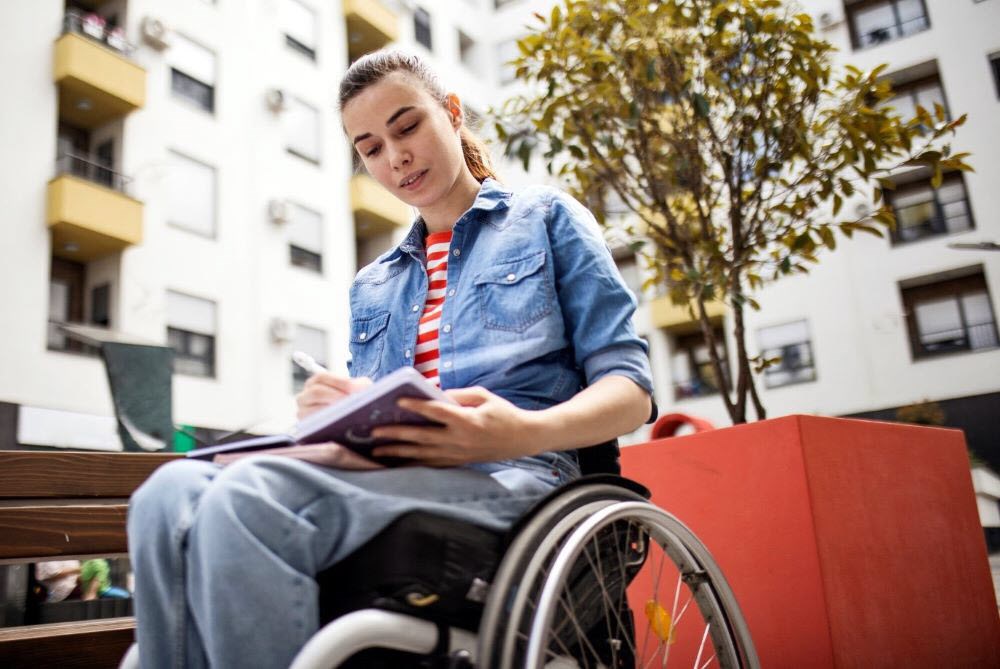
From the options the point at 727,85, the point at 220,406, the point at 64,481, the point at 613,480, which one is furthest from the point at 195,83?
the point at 613,480

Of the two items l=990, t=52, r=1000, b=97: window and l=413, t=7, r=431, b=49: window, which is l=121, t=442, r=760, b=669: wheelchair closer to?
l=990, t=52, r=1000, b=97: window

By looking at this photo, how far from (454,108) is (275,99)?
14.0 m

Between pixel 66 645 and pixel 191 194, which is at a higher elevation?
pixel 191 194

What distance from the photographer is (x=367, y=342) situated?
1.88 meters

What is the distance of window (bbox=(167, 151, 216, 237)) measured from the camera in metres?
13.1

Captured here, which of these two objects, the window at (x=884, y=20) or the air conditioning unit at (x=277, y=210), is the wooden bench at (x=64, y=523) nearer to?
the air conditioning unit at (x=277, y=210)

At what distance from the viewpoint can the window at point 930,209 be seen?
51.6ft

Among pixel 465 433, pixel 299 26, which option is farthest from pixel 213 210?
pixel 465 433

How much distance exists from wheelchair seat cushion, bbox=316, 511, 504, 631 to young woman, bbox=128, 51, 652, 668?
28 mm

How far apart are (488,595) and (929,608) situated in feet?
6.50

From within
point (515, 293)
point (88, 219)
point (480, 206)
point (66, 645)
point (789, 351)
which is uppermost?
point (88, 219)

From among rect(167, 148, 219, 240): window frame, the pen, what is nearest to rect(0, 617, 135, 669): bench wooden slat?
the pen

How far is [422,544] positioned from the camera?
46.9 inches

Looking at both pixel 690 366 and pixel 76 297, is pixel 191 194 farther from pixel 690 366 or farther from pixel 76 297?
pixel 690 366
